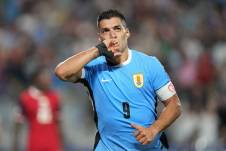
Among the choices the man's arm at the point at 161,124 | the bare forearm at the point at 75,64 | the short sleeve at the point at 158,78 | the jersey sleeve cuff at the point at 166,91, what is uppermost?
the bare forearm at the point at 75,64

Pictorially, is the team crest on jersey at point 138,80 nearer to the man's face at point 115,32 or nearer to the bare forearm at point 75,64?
the man's face at point 115,32

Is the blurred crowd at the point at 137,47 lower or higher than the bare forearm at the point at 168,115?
higher

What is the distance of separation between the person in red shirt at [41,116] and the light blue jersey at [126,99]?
516 centimetres

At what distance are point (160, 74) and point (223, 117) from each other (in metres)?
5.15

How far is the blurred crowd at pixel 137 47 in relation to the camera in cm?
1322

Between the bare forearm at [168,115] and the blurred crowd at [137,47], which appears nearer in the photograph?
the bare forearm at [168,115]

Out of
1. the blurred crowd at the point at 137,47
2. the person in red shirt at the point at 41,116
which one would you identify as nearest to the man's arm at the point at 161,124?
the blurred crowd at the point at 137,47

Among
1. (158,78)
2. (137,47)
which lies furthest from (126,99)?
(137,47)

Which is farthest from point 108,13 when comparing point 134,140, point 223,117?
point 223,117

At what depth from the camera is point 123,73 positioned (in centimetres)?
757

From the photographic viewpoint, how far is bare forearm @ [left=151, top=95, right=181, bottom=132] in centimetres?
725

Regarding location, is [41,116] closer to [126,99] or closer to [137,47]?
[137,47]

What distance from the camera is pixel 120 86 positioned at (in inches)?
296

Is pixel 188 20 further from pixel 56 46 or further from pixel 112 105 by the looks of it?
pixel 112 105
